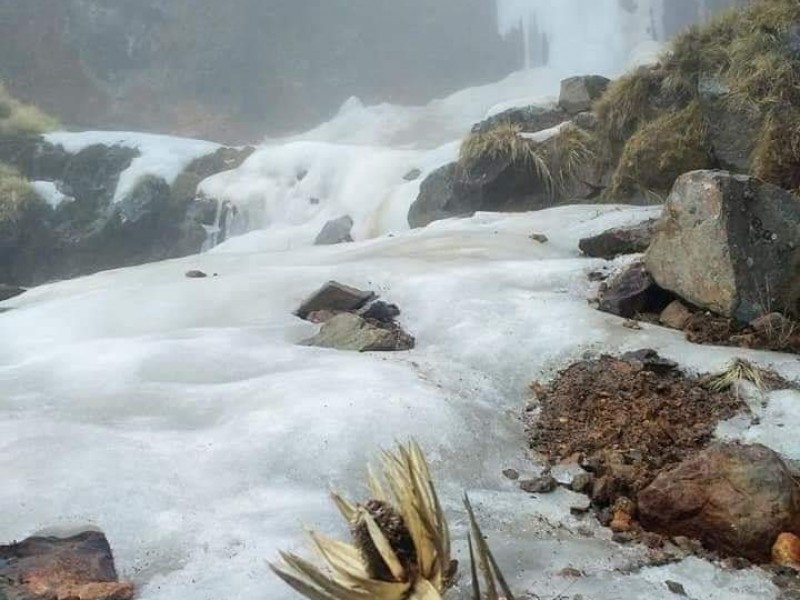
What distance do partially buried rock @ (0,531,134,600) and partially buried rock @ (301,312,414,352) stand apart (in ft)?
7.01

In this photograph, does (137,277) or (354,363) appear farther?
(137,277)

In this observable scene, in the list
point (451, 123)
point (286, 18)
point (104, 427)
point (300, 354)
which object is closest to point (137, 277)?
point (300, 354)

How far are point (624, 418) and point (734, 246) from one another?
1505mm

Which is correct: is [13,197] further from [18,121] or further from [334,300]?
[334,300]

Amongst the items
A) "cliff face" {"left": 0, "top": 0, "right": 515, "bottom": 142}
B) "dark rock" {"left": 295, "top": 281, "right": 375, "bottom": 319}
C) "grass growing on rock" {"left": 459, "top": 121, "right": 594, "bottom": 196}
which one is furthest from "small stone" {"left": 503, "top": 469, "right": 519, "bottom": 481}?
"cliff face" {"left": 0, "top": 0, "right": 515, "bottom": 142}

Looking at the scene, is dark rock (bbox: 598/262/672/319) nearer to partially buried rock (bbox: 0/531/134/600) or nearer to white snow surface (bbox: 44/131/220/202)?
partially buried rock (bbox: 0/531/134/600)

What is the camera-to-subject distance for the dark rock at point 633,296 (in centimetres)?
474

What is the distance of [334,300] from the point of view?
527cm

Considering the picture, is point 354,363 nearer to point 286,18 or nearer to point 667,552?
point 667,552

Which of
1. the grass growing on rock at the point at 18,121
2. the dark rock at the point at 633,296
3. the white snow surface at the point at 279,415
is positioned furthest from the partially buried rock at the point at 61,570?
the grass growing on rock at the point at 18,121

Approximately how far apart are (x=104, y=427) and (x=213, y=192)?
11.4 metres

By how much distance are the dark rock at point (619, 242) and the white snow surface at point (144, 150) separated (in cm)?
1076

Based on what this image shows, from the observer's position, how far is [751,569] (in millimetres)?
2387

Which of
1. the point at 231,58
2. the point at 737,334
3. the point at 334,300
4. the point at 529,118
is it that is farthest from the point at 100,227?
the point at 737,334
